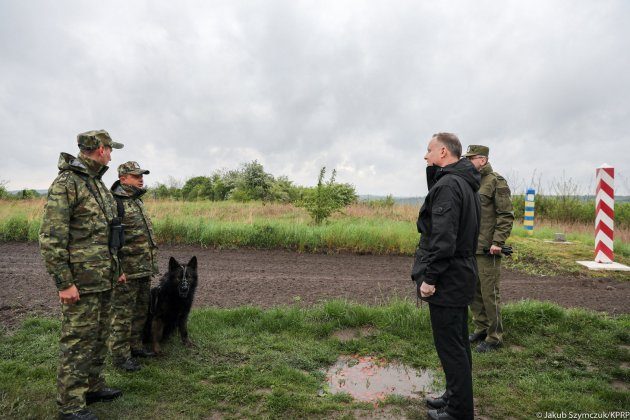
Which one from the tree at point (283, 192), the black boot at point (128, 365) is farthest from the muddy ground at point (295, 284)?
the tree at point (283, 192)

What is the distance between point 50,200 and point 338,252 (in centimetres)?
842

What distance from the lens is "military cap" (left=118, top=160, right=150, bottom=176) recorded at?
15.0ft

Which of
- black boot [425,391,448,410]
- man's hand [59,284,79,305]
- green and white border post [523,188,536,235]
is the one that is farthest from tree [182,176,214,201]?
black boot [425,391,448,410]

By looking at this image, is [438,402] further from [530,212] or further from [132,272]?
[530,212]

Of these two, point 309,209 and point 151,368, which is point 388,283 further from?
point 309,209

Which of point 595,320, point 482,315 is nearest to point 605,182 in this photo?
point 595,320

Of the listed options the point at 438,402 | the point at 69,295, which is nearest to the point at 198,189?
the point at 69,295

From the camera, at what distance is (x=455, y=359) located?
3.11 m

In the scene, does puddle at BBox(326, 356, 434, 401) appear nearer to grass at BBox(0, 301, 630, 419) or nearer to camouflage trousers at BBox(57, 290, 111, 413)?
grass at BBox(0, 301, 630, 419)

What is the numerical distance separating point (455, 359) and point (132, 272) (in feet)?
11.2

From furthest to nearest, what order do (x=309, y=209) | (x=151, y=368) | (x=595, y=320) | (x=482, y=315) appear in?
(x=309, y=209) → (x=595, y=320) → (x=482, y=315) → (x=151, y=368)

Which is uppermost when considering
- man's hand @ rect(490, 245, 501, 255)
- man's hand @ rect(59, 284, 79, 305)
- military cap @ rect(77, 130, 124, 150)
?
military cap @ rect(77, 130, 124, 150)

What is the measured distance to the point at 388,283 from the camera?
25.7ft

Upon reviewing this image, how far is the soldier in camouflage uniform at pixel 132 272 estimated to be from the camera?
4.25 m
